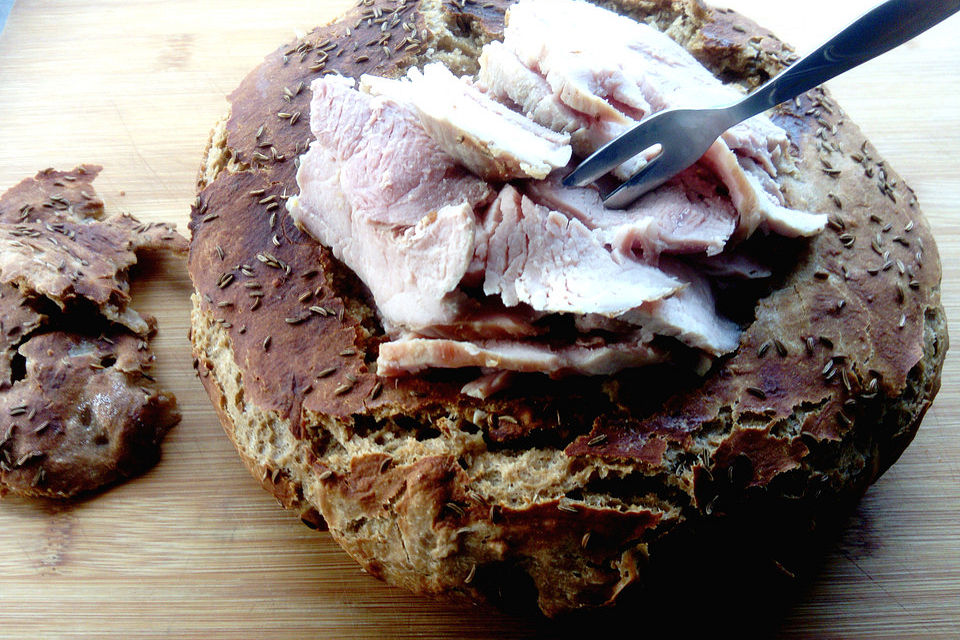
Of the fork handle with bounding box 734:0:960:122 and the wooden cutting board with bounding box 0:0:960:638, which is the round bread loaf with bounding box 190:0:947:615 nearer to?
the wooden cutting board with bounding box 0:0:960:638

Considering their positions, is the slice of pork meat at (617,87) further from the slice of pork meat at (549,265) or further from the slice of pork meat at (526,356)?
the slice of pork meat at (526,356)

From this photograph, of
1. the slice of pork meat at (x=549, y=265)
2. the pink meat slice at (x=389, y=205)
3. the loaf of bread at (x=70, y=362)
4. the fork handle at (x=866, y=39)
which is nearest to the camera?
the fork handle at (x=866, y=39)

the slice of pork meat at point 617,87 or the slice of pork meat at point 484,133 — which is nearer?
the slice of pork meat at point 484,133

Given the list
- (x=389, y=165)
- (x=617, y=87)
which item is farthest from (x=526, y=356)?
(x=617, y=87)

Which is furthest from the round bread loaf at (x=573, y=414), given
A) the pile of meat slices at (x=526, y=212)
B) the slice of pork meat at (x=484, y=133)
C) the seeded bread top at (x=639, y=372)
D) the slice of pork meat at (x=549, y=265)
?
the slice of pork meat at (x=484, y=133)

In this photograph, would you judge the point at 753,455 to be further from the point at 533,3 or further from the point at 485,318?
the point at 533,3

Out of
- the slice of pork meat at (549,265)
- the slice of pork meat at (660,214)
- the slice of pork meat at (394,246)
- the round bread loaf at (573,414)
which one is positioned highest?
the slice of pork meat at (660,214)

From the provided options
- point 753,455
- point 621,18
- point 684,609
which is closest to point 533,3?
point 621,18

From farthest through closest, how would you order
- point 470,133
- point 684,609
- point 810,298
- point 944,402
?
point 944,402
point 684,609
point 810,298
point 470,133
